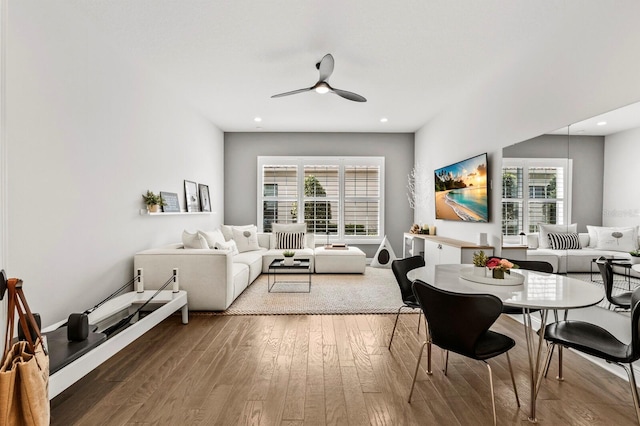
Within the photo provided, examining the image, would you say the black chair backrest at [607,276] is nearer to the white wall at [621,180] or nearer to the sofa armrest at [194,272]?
the white wall at [621,180]

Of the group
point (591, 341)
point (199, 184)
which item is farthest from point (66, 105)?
point (591, 341)

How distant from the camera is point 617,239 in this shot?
7.75 ft

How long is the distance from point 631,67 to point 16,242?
4.38m

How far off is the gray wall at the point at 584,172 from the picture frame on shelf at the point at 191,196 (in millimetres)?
4639

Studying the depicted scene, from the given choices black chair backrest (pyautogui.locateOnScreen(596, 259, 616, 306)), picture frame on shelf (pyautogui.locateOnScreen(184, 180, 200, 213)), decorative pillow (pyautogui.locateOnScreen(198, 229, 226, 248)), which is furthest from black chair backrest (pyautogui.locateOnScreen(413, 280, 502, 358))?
picture frame on shelf (pyautogui.locateOnScreen(184, 180, 200, 213))

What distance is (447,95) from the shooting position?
15.3ft

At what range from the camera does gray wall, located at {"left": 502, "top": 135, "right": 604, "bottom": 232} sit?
99.5 inches

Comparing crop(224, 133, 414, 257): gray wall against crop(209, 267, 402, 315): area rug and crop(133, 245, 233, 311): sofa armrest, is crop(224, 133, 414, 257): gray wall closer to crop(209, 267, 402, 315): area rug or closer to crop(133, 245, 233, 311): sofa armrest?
crop(209, 267, 402, 315): area rug

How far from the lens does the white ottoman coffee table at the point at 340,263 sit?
5699 millimetres

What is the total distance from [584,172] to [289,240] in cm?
460

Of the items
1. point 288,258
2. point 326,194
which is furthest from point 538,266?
point 326,194

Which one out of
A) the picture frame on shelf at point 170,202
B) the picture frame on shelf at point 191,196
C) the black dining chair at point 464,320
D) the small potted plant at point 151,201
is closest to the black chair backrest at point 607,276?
the black dining chair at point 464,320

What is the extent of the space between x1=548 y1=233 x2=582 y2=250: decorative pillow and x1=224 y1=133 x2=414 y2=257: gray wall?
4089mm

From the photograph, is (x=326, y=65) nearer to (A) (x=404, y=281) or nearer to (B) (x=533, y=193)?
(A) (x=404, y=281)
